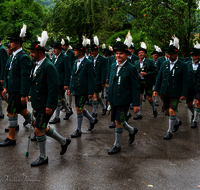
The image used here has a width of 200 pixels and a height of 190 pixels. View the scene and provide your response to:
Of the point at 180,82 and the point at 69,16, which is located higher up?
the point at 69,16

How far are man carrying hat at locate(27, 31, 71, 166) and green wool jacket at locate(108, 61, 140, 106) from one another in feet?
4.23

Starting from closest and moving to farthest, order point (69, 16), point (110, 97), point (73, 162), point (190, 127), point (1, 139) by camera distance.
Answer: point (73, 162), point (110, 97), point (1, 139), point (190, 127), point (69, 16)

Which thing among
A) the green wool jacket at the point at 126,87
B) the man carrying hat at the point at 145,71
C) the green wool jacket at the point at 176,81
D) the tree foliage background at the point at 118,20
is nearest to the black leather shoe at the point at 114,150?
the green wool jacket at the point at 126,87

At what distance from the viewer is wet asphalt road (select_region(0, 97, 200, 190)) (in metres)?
4.23

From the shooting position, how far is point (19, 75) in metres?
5.87

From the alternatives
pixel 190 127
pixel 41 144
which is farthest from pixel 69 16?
pixel 41 144

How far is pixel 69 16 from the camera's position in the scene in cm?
3133

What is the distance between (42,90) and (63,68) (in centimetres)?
317

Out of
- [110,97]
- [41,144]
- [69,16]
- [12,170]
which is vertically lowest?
[12,170]

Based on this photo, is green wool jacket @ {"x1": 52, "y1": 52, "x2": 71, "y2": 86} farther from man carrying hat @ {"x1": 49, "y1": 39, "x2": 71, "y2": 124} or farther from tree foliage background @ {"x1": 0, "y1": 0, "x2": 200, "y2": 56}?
tree foliage background @ {"x1": 0, "y1": 0, "x2": 200, "y2": 56}

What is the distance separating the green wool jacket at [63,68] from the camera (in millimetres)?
7743

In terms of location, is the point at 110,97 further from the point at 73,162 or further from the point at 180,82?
the point at 180,82

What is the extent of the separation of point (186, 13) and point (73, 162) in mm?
11067

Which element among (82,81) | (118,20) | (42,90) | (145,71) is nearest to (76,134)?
(82,81)
